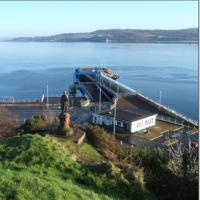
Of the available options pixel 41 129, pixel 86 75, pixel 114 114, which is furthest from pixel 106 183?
pixel 86 75

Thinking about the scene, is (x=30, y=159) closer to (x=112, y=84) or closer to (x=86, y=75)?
(x=112, y=84)

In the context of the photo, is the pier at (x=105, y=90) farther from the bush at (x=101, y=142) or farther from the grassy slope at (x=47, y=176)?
the grassy slope at (x=47, y=176)

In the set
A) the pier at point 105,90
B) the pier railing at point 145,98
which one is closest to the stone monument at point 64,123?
the pier railing at point 145,98

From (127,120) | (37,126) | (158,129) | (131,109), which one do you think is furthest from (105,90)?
(37,126)

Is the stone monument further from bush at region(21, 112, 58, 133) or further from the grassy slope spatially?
the grassy slope

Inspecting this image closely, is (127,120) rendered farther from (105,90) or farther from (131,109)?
(105,90)
